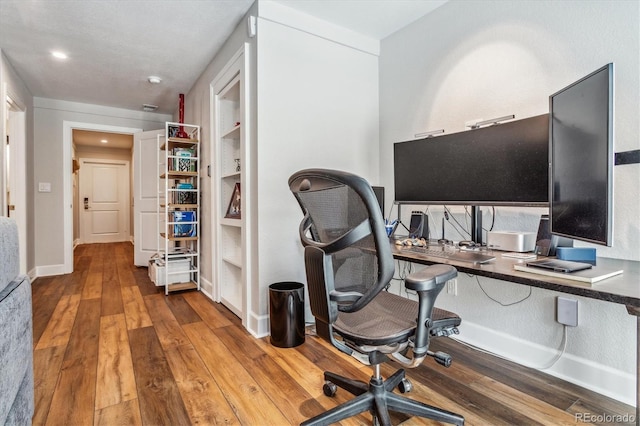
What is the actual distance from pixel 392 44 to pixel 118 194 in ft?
25.3

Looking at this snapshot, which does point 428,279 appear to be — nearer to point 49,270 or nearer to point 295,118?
point 295,118

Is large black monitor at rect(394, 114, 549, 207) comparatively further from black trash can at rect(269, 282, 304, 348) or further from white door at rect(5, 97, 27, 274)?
white door at rect(5, 97, 27, 274)

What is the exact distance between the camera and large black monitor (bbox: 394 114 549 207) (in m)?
1.62

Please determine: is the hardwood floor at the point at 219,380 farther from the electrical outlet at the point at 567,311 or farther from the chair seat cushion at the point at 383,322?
the chair seat cushion at the point at 383,322

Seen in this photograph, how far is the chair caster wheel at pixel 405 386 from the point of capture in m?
1.55

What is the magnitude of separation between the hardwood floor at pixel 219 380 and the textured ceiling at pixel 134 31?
7.57 feet

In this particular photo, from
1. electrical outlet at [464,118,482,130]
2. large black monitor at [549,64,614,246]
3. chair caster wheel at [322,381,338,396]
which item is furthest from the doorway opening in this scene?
large black monitor at [549,64,614,246]

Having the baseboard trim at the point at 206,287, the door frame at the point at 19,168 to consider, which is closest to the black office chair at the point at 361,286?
the baseboard trim at the point at 206,287

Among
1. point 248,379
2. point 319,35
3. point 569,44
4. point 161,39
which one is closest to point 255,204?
point 248,379

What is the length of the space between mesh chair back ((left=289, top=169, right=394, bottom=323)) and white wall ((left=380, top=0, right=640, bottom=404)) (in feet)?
3.85
